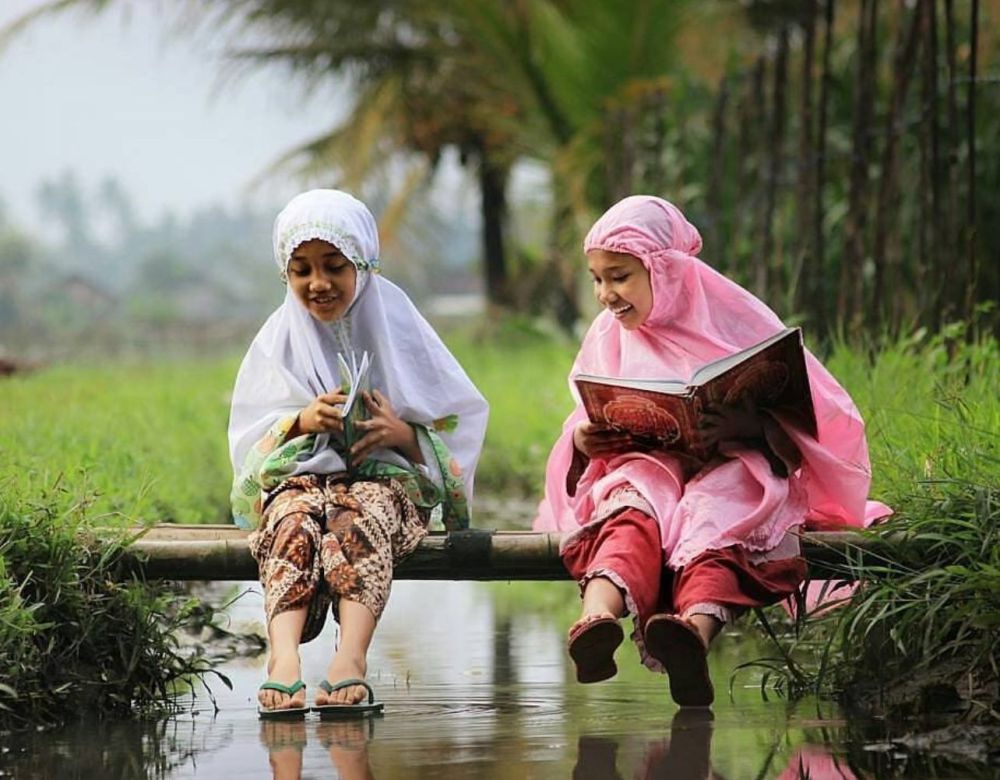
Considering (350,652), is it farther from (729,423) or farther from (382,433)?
(729,423)

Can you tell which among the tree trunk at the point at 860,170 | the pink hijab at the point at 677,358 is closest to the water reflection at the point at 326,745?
the pink hijab at the point at 677,358

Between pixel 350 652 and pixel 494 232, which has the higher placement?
pixel 494 232

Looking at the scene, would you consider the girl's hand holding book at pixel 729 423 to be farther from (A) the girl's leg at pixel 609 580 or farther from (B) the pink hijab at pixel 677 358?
(A) the girl's leg at pixel 609 580

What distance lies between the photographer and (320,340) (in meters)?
5.73

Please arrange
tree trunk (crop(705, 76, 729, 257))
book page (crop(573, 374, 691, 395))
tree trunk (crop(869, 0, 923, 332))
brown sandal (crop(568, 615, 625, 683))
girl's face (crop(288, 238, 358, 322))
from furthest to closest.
Result: tree trunk (crop(705, 76, 729, 257)) < tree trunk (crop(869, 0, 923, 332)) < girl's face (crop(288, 238, 358, 322)) < book page (crop(573, 374, 691, 395)) < brown sandal (crop(568, 615, 625, 683))

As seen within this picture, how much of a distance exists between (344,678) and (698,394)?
3.35ft

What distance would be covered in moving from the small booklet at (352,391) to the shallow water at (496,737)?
24.9 inches

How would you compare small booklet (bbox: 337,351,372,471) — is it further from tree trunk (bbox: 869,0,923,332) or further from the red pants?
tree trunk (bbox: 869,0,923,332)

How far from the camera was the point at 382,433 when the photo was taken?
5523mm

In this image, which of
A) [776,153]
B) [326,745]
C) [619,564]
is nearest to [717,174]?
[776,153]

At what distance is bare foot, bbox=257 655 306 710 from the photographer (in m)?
4.96

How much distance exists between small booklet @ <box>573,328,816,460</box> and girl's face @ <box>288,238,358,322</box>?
2.37 ft

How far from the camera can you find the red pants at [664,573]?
16.3 feet

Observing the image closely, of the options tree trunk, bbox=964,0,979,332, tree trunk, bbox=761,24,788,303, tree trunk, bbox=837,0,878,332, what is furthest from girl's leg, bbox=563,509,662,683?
tree trunk, bbox=761,24,788,303
